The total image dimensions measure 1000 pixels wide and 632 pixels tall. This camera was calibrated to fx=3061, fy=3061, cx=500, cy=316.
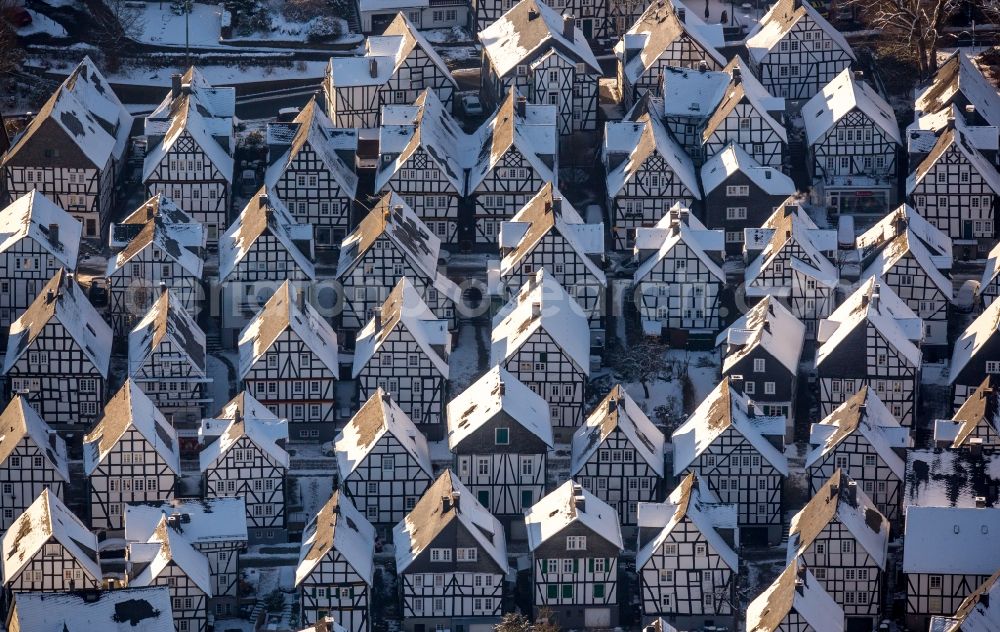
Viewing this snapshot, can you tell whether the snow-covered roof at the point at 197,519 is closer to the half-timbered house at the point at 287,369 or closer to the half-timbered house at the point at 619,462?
the half-timbered house at the point at 287,369

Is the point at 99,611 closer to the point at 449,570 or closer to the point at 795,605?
the point at 449,570

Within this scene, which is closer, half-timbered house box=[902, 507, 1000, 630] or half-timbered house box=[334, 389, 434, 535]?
half-timbered house box=[902, 507, 1000, 630]

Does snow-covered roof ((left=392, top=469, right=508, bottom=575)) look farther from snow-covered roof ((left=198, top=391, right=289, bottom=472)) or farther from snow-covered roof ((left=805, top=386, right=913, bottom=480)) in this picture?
snow-covered roof ((left=805, top=386, right=913, bottom=480))

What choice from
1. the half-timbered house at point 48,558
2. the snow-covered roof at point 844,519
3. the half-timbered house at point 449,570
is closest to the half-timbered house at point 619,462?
the snow-covered roof at point 844,519

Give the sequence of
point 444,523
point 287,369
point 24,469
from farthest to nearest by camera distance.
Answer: point 287,369 → point 24,469 → point 444,523

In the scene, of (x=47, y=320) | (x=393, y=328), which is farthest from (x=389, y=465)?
(x=47, y=320)

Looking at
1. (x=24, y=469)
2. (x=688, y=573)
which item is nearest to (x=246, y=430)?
(x=24, y=469)

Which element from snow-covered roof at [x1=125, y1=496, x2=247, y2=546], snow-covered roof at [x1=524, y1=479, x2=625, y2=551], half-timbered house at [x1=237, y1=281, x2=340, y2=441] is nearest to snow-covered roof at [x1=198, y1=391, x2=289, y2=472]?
snow-covered roof at [x1=125, y1=496, x2=247, y2=546]
